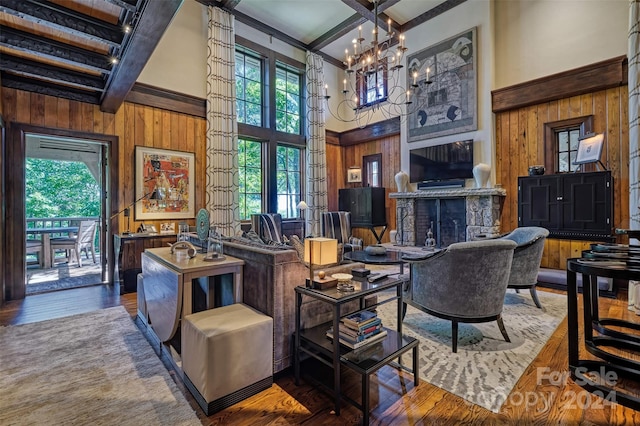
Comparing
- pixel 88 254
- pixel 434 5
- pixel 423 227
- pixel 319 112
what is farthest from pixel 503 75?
pixel 88 254

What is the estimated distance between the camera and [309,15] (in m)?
5.84

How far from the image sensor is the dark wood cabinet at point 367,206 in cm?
656

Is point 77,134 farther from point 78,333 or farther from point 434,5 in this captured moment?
point 434,5

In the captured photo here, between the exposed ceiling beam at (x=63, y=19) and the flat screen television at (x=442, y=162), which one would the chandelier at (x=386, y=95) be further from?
the exposed ceiling beam at (x=63, y=19)

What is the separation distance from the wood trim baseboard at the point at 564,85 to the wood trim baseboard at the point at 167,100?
516 cm

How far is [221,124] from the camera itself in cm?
519

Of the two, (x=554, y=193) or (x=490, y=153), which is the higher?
(x=490, y=153)

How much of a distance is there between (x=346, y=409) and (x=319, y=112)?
631cm

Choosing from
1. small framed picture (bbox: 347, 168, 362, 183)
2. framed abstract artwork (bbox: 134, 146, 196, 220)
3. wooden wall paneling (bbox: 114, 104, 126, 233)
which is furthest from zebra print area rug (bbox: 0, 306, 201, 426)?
small framed picture (bbox: 347, 168, 362, 183)

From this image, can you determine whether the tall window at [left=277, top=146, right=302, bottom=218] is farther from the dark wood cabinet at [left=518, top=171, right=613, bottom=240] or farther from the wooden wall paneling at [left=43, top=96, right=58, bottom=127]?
the dark wood cabinet at [left=518, top=171, right=613, bottom=240]

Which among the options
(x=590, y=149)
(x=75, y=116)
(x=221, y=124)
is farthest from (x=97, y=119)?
(x=590, y=149)

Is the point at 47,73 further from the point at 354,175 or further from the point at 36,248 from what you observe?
the point at 354,175

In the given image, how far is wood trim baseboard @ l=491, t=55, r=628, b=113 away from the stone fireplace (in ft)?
4.91

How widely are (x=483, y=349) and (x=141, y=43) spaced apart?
3950mm
